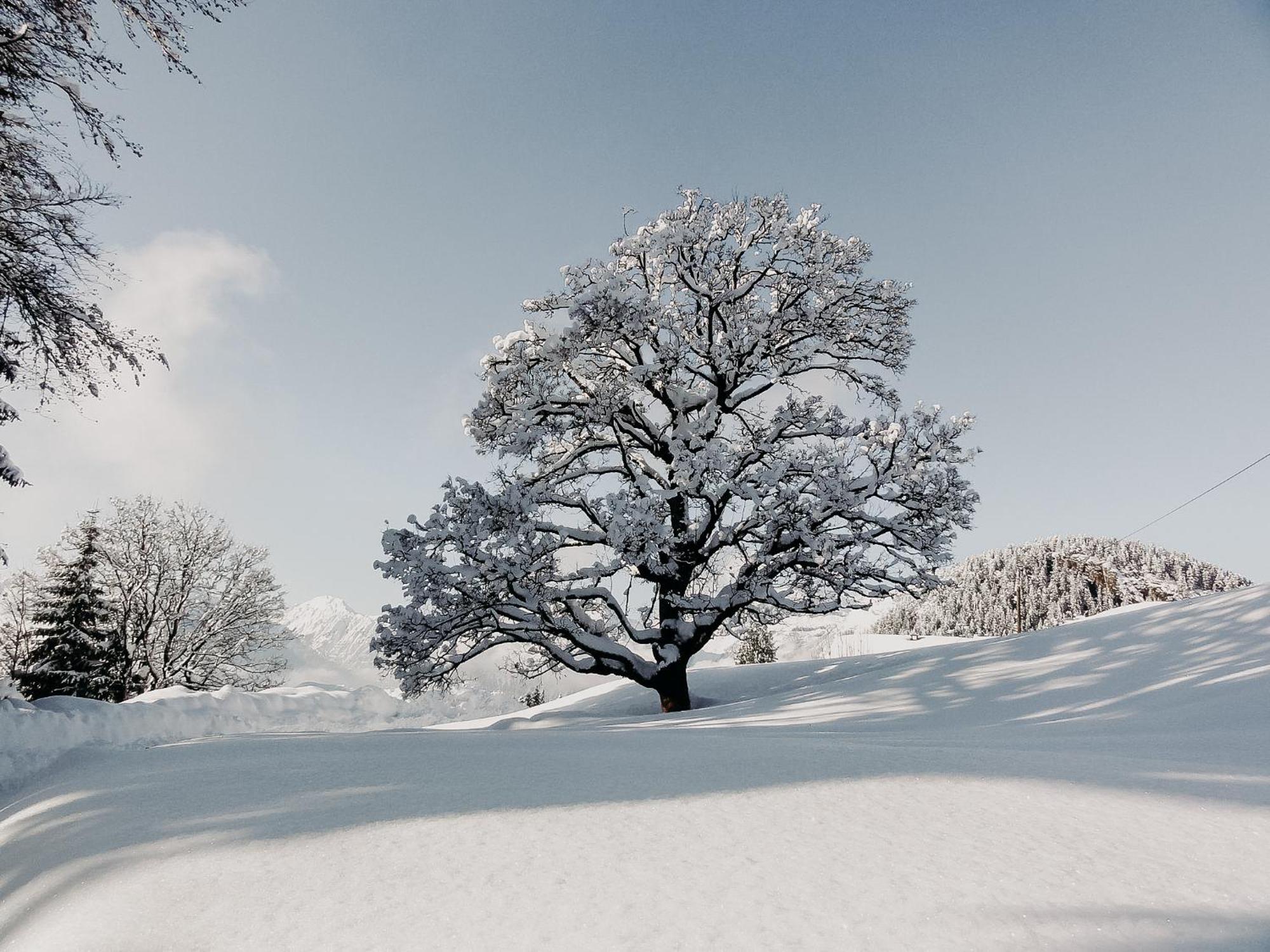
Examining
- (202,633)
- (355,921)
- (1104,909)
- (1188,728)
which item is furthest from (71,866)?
(202,633)

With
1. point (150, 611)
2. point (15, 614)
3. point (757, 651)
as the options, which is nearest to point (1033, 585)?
point (757, 651)

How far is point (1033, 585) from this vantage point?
5228 centimetres

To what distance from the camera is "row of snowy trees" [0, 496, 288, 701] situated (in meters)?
21.6

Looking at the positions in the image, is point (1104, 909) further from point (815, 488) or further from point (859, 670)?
point (859, 670)

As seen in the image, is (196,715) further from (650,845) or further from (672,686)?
(650,845)

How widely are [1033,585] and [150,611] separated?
57.1 m

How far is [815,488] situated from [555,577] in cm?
409

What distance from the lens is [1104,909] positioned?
1.40 metres

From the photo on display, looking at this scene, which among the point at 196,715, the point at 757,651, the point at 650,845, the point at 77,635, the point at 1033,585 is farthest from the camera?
the point at 1033,585

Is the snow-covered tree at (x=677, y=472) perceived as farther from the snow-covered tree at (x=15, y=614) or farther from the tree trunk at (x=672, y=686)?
the snow-covered tree at (x=15, y=614)

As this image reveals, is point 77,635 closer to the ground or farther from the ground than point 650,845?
farther from the ground

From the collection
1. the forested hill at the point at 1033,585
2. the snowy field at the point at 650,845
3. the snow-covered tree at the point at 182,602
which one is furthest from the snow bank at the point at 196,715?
the forested hill at the point at 1033,585

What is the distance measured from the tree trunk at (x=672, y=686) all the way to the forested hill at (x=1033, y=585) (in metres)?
41.2

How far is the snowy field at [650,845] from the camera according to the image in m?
1.35
